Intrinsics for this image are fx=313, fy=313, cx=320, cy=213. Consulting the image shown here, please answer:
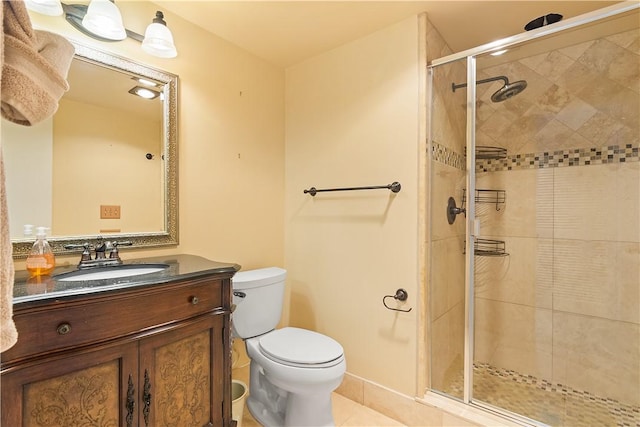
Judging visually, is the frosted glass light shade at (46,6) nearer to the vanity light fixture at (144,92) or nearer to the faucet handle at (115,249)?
the vanity light fixture at (144,92)

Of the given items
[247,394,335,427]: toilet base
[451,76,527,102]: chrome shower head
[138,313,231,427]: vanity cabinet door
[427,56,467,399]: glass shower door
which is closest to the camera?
[138,313,231,427]: vanity cabinet door

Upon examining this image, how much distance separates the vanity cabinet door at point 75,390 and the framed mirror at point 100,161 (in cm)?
59

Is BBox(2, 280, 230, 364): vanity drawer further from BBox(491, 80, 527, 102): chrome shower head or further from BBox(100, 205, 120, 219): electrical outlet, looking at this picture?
BBox(491, 80, 527, 102): chrome shower head

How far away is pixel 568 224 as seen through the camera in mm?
1954

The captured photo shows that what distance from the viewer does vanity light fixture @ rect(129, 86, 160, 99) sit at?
1.54 meters

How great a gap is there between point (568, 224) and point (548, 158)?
0.44m

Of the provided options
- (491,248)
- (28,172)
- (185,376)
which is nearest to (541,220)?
(491,248)

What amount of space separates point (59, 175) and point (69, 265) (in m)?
0.38

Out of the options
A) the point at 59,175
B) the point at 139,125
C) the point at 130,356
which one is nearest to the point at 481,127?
the point at 139,125

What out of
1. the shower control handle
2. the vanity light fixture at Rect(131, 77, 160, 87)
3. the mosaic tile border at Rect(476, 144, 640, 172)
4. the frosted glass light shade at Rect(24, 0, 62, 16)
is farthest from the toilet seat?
the frosted glass light shade at Rect(24, 0, 62, 16)

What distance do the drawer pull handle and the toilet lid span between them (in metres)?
0.87

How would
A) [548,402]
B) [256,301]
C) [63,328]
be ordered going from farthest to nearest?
[548,402], [256,301], [63,328]

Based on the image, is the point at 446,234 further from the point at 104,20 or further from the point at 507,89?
the point at 104,20

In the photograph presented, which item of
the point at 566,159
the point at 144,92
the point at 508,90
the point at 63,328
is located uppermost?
the point at 508,90
